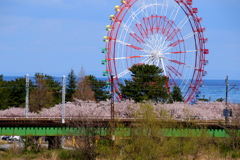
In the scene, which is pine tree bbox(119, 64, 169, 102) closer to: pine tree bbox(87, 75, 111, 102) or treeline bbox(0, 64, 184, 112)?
treeline bbox(0, 64, 184, 112)

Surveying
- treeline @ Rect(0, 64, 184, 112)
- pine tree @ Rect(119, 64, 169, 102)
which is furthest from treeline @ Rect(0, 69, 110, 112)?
pine tree @ Rect(119, 64, 169, 102)

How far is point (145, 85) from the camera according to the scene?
4550cm

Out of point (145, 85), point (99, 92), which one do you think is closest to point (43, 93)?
point (99, 92)

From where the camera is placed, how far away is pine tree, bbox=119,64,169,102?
4550 centimetres

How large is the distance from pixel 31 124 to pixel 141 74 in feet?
56.3

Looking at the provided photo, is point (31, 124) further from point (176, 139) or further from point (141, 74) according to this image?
point (141, 74)

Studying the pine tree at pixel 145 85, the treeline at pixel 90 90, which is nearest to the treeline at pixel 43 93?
the treeline at pixel 90 90

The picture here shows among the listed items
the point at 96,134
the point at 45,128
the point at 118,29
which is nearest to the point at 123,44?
the point at 118,29

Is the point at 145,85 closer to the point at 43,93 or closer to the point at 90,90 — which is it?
the point at 90,90

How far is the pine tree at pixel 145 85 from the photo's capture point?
4550cm

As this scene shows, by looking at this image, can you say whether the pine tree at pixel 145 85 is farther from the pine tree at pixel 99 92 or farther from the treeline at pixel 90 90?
the pine tree at pixel 99 92

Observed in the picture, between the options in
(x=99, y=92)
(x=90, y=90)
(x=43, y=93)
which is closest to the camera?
(x=43, y=93)

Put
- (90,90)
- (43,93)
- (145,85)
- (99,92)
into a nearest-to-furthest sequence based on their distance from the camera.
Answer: (145,85), (43,93), (90,90), (99,92)

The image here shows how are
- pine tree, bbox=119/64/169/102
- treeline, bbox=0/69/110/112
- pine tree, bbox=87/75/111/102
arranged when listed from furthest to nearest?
pine tree, bbox=87/75/111/102
treeline, bbox=0/69/110/112
pine tree, bbox=119/64/169/102
